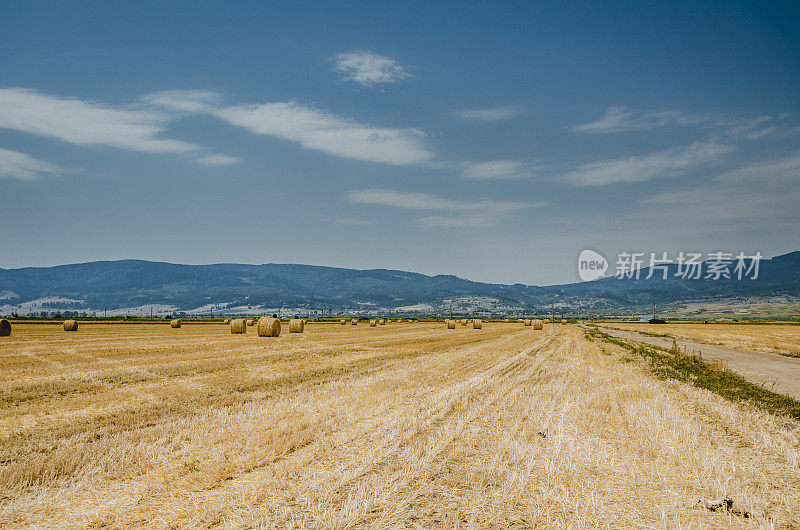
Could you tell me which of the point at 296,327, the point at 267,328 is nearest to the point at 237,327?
the point at 296,327

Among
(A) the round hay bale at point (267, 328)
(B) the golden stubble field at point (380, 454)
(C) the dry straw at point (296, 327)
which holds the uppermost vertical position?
(B) the golden stubble field at point (380, 454)

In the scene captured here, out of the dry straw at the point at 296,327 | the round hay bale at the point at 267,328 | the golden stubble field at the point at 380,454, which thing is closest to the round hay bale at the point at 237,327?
the dry straw at the point at 296,327

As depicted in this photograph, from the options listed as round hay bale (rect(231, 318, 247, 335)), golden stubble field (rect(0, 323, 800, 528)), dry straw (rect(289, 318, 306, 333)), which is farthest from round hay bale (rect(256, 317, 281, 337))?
golden stubble field (rect(0, 323, 800, 528))

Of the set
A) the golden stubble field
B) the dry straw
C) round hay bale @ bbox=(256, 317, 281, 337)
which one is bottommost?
the dry straw

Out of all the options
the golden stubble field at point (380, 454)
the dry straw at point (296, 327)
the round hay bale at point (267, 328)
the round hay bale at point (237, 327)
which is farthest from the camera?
the dry straw at point (296, 327)

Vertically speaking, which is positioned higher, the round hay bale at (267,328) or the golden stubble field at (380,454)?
the golden stubble field at (380,454)

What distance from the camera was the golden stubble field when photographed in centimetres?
578

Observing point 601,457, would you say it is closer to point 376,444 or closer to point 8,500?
point 376,444

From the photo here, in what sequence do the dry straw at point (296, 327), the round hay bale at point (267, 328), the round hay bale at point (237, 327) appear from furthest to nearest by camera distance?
the dry straw at point (296, 327) < the round hay bale at point (237, 327) < the round hay bale at point (267, 328)

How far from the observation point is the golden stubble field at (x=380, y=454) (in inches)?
228

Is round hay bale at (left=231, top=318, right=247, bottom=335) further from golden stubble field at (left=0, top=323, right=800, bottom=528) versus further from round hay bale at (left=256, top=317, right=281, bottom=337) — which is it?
golden stubble field at (left=0, top=323, right=800, bottom=528)

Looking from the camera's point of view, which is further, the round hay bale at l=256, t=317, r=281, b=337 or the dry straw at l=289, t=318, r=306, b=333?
the dry straw at l=289, t=318, r=306, b=333

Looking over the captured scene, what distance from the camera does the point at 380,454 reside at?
26.0 feet

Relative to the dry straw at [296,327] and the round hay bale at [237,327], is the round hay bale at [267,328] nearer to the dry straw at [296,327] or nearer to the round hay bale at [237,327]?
the round hay bale at [237,327]
